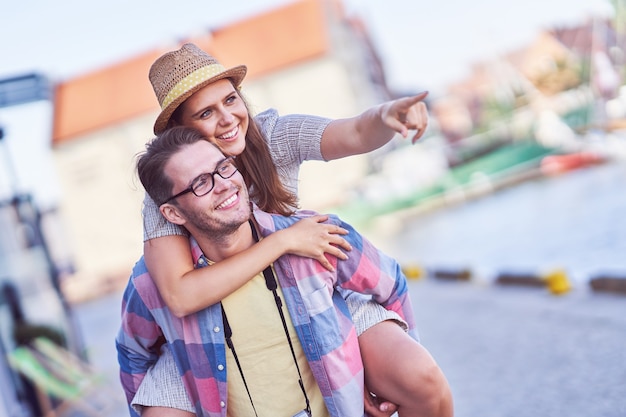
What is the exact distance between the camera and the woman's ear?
225cm

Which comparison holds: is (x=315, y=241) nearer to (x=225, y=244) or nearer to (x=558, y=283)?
(x=225, y=244)

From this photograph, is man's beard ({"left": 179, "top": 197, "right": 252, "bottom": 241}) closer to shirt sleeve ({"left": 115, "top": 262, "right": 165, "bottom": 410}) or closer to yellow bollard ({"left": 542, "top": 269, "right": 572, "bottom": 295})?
shirt sleeve ({"left": 115, "top": 262, "right": 165, "bottom": 410})

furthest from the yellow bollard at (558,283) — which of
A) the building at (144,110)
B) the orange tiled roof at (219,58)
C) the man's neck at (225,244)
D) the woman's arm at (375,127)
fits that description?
the orange tiled roof at (219,58)

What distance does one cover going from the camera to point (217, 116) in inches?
92.4

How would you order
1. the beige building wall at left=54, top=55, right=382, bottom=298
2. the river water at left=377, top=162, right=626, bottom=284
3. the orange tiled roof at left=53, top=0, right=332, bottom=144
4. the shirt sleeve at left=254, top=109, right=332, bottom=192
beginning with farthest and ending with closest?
the orange tiled roof at left=53, top=0, right=332, bottom=144 → the beige building wall at left=54, top=55, right=382, bottom=298 → the river water at left=377, top=162, right=626, bottom=284 → the shirt sleeve at left=254, top=109, right=332, bottom=192

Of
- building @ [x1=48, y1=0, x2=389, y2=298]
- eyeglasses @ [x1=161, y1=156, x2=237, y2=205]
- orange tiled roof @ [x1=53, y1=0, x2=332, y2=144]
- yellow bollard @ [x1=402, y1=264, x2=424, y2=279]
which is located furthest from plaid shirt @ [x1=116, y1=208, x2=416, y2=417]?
orange tiled roof @ [x1=53, y1=0, x2=332, y2=144]

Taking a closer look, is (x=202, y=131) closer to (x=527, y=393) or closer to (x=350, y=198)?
(x=527, y=393)

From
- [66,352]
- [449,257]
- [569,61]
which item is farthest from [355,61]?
[66,352]

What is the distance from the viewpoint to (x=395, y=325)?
236 centimetres

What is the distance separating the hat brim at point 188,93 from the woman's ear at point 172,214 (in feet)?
1.05

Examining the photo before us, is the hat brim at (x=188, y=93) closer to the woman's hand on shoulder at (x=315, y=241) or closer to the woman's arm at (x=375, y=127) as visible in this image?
the woman's arm at (x=375, y=127)

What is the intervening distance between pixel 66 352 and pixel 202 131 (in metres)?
6.23

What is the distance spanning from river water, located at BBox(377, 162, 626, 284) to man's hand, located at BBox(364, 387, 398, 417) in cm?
372

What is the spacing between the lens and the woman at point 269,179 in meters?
2.17
